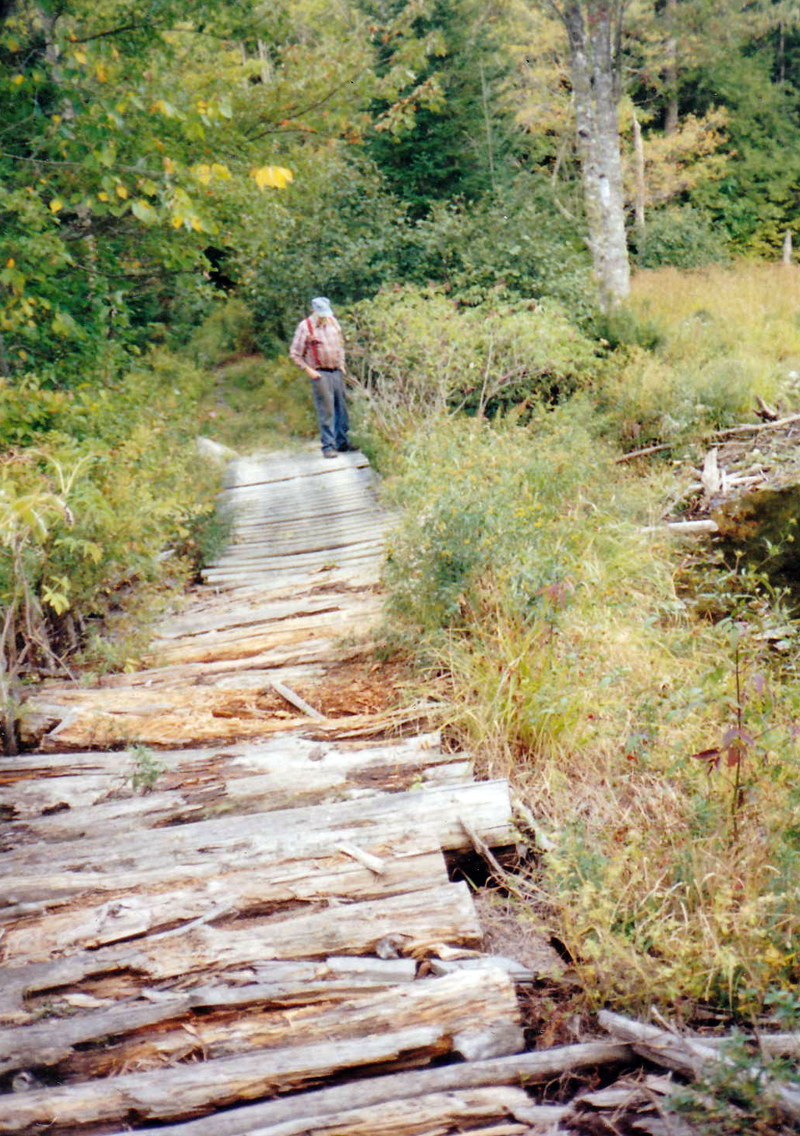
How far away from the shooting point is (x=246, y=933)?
8.04ft

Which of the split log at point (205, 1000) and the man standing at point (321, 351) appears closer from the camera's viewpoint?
the split log at point (205, 1000)

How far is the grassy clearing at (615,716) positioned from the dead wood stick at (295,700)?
633 mm

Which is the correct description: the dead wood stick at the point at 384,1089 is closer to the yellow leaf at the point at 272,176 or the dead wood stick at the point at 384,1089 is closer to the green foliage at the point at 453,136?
the yellow leaf at the point at 272,176

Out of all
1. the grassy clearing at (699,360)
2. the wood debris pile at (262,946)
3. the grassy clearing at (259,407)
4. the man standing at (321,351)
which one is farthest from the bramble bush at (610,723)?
the grassy clearing at (259,407)

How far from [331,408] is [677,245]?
1359cm

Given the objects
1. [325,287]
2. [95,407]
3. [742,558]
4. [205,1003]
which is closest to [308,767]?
[205,1003]

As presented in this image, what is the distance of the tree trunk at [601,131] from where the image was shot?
Result: 13594mm

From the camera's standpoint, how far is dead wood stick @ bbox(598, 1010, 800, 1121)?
72.4 inches

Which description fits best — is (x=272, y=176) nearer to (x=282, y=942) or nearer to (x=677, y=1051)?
(x=282, y=942)

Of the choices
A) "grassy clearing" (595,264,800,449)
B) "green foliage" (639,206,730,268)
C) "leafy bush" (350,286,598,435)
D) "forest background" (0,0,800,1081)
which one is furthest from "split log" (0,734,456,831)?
"green foliage" (639,206,730,268)

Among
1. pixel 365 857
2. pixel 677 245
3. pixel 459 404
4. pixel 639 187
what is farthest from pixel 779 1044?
pixel 639 187

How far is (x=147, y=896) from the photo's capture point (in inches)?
104

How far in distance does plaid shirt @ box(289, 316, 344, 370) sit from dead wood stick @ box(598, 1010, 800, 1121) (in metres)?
9.39

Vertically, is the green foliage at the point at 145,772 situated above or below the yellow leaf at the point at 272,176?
below
